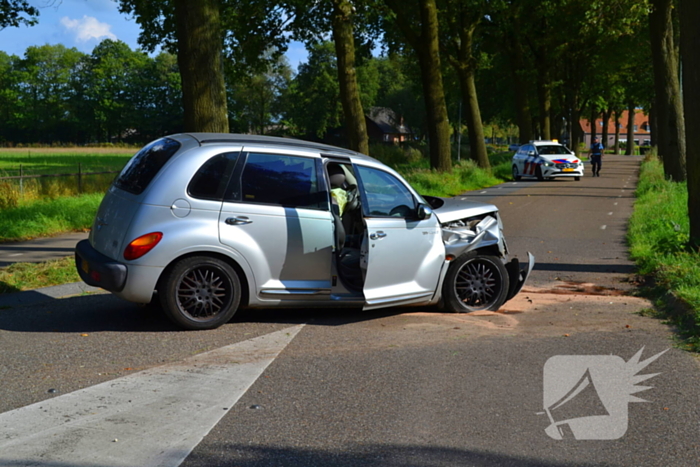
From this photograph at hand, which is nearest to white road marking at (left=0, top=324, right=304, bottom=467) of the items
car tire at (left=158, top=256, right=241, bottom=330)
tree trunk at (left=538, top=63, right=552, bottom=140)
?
car tire at (left=158, top=256, right=241, bottom=330)

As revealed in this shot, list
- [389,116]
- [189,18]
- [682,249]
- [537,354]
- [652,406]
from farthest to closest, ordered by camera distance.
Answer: [389,116] → [189,18] → [682,249] → [537,354] → [652,406]

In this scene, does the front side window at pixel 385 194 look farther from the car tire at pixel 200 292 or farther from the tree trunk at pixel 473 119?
the tree trunk at pixel 473 119

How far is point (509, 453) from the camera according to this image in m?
4.45

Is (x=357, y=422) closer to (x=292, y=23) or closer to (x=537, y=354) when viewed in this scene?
(x=537, y=354)

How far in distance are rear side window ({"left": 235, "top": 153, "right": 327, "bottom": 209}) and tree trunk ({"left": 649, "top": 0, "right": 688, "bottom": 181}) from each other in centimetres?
2043

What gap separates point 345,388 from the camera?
222 inches

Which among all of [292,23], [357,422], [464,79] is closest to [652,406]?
[357,422]

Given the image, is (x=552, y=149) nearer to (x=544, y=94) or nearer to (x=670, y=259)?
(x=544, y=94)

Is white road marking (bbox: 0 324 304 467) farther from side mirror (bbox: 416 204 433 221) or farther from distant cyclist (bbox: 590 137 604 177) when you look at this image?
distant cyclist (bbox: 590 137 604 177)

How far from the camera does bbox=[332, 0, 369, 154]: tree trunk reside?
24.6 metres

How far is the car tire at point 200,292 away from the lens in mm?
7184

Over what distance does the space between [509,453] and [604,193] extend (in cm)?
2536

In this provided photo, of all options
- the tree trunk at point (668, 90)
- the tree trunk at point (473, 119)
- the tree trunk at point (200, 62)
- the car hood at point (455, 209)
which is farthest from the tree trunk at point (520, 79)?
the car hood at point (455, 209)

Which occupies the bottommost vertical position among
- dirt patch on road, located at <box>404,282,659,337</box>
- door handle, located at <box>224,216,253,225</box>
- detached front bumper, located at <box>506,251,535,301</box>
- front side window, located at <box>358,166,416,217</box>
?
dirt patch on road, located at <box>404,282,659,337</box>
